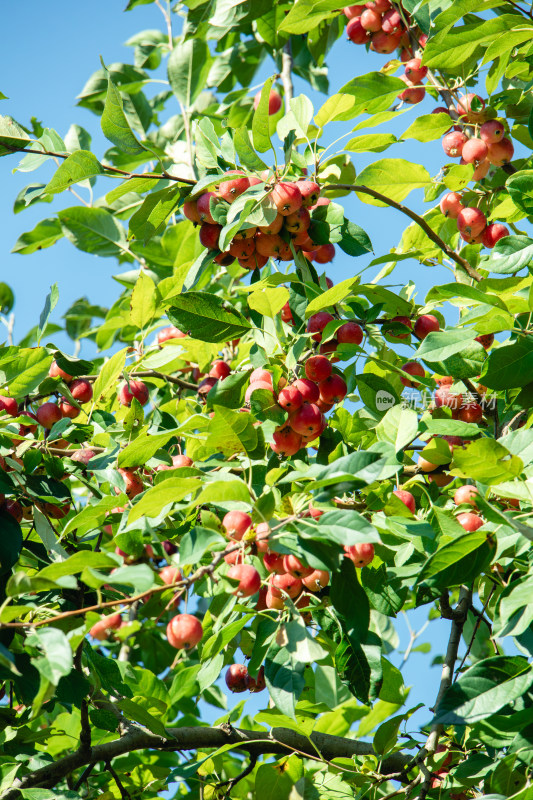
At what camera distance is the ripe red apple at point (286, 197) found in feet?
5.29

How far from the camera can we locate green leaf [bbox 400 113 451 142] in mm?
2075

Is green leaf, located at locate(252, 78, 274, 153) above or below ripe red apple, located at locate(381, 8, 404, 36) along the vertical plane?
below

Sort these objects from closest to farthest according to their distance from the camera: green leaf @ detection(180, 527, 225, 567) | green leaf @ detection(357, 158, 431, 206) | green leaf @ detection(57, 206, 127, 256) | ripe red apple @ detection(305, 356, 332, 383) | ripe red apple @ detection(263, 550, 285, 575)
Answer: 1. green leaf @ detection(180, 527, 225, 567)
2. ripe red apple @ detection(263, 550, 285, 575)
3. ripe red apple @ detection(305, 356, 332, 383)
4. green leaf @ detection(357, 158, 431, 206)
5. green leaf @ detection(57, 206, 127, 256)

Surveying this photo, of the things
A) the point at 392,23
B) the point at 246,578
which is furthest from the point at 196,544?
the point at 392,23

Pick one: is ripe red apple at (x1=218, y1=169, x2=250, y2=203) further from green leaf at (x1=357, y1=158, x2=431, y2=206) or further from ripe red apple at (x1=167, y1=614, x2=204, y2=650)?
ripe red apple at (x1=167, y1=614, x2=204, y2=650)

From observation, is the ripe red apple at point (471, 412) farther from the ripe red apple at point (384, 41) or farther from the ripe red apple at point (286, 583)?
the ripe red apple at point (384, 41)

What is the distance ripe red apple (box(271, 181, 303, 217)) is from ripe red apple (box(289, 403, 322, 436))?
0.44m

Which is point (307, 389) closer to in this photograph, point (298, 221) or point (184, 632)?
point (298, 221)

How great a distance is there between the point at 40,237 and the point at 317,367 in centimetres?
172

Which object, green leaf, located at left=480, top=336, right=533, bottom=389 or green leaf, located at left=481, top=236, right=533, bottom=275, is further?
green leaf, located at left=481, top=236, right=533, bottom=275

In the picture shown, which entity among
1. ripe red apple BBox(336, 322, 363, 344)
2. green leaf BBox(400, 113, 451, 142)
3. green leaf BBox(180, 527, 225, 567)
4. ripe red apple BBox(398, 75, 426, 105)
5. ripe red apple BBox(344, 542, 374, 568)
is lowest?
ripe red apple BBox(344, 542, 374, 568)

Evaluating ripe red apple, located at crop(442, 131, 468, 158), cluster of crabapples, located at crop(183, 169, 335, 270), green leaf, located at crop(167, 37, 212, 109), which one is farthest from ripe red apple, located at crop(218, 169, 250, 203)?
green leaf, located at crop(167, 37, 212, 109)

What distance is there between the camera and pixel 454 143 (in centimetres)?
218

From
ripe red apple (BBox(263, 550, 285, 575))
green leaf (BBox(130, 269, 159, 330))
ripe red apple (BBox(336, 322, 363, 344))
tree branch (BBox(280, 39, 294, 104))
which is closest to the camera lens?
ripe red apple (BBox(263, 550, 285, 575))
